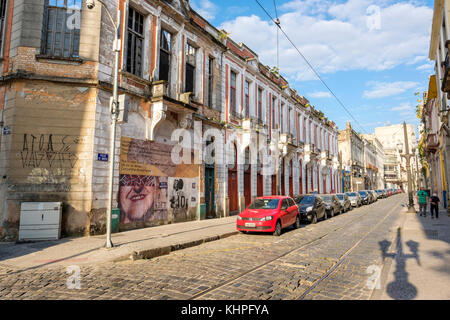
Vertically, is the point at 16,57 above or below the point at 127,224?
above

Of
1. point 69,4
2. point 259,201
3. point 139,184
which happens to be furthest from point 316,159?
point 69,4

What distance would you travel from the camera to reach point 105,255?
7816mm

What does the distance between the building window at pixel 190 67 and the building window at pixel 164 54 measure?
5.03ft

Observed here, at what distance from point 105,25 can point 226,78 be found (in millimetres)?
9549

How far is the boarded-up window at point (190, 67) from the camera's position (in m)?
16.8

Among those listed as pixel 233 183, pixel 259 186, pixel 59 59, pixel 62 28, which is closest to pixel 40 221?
pixel 59 59

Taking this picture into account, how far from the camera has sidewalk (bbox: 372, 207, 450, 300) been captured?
492 cm

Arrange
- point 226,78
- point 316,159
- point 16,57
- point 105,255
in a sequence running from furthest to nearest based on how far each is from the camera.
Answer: point 316,159 < point 226,78 < point 16,57 < point 105,255

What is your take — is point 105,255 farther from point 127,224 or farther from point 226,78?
point 226,78

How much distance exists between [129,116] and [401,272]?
1119cm

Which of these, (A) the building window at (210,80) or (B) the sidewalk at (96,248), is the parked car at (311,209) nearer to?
(B) the sidewalk at (96,248)

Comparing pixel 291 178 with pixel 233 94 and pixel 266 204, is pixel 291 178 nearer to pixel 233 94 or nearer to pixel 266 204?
pixel 233 94

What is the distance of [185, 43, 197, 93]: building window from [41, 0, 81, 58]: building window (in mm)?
6333

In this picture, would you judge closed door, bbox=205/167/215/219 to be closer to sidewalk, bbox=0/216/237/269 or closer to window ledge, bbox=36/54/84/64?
sidewalk, bbox=0/216/237/269
